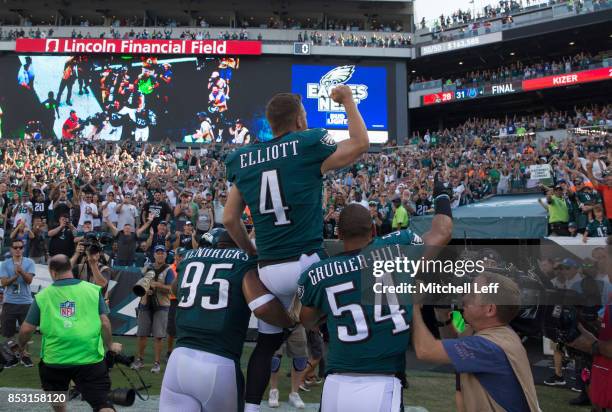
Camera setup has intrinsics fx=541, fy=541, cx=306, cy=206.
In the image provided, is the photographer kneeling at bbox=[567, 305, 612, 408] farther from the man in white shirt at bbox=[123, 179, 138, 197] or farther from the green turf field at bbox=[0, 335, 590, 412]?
the man in white shirt at bbox=[123, 179, 138, 197]

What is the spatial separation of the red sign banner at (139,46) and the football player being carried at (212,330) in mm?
36727

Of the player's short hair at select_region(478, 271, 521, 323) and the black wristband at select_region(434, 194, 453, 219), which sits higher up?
the black wristband at select_region(434, 194, 453, 219)

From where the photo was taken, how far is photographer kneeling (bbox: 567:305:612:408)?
4.84 metres

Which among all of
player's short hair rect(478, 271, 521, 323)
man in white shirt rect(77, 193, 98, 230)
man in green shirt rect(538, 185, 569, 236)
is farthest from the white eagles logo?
player's short hair rect(478, 271, 521, 323)

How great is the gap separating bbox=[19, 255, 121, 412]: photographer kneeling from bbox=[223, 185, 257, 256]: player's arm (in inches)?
86.7

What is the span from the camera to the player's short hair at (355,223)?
336 cm

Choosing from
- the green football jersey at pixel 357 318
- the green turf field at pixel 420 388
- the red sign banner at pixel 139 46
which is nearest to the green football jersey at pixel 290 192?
the green football jersey at pixel 357 318

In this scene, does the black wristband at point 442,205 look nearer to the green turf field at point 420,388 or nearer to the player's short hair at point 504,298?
the player's short hair at point 504,298

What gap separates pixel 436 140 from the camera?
3438cm

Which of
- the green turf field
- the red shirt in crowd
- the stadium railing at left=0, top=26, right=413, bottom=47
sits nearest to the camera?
the green turf field

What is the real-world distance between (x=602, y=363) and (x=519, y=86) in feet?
120

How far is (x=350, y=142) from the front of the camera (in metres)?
3.58

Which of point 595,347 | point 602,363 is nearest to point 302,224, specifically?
point 595,347

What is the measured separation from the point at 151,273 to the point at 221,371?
20.9 feet
